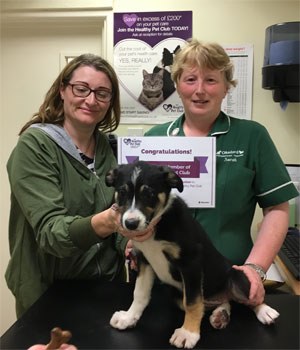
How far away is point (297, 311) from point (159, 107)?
5.60 feet

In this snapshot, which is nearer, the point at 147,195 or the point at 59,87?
the point at 147,195

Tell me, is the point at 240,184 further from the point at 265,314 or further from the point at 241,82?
the point at 241,82

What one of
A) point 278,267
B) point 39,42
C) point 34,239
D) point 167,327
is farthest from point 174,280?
point 39,42

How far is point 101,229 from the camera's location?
3.47 ft

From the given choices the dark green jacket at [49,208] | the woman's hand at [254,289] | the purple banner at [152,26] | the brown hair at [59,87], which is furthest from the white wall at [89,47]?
the woman's hand at [254,289]

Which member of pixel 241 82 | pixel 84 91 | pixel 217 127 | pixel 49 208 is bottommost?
pixel 49 208

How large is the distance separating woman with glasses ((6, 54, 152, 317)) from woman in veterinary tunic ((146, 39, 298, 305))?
320 millimetres

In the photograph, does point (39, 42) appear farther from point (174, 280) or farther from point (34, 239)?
point (174, 280)

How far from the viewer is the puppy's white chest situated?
101cm

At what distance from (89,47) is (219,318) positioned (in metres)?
2.20

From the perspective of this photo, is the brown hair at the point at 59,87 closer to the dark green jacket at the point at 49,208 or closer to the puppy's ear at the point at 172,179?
the dark green jacket at the point at 49,208

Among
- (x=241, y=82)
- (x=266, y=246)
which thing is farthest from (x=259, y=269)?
(x=241, y=82)

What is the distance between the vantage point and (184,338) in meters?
0.94

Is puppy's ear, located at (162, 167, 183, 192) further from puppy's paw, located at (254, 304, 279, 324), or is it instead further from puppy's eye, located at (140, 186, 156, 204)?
puppy's paw, located at (254, 304, 279, 324)
